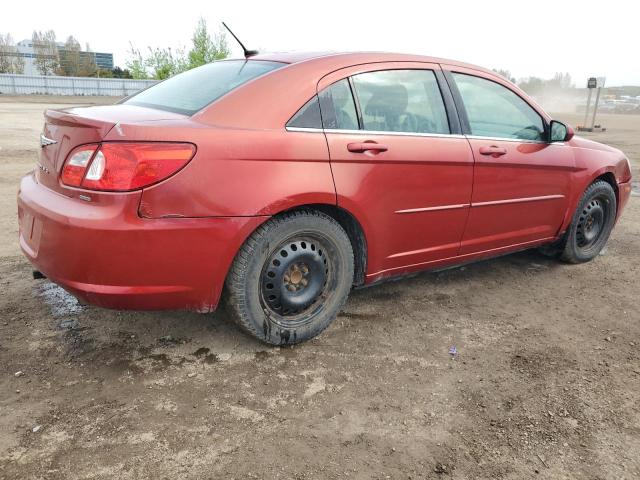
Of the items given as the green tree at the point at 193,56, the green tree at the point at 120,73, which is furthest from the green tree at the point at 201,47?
the green tree at the point at 120,73

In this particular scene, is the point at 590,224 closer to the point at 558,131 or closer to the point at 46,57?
the point at 558,131

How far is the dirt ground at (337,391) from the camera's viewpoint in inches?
83.3

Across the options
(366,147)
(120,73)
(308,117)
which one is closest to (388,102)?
(366,147)

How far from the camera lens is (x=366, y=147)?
2980 millimetres

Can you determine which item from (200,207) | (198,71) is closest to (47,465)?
(200,207)

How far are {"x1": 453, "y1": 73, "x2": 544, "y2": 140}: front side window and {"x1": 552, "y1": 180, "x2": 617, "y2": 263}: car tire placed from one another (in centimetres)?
91

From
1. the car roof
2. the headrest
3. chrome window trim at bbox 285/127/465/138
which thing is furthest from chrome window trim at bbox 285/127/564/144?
the car roof

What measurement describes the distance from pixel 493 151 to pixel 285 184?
1.68m

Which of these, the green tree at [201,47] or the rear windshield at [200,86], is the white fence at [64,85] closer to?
the green tree at [201,47]

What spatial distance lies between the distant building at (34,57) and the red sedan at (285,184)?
67755mm

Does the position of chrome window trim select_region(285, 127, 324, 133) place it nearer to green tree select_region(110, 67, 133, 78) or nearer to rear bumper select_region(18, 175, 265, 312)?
rear bumper select_region(18, 175, 265, 312)

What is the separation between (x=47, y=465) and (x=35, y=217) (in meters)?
1.22

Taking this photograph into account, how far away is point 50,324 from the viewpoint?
3.16 m

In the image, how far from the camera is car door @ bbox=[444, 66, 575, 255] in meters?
3.61
